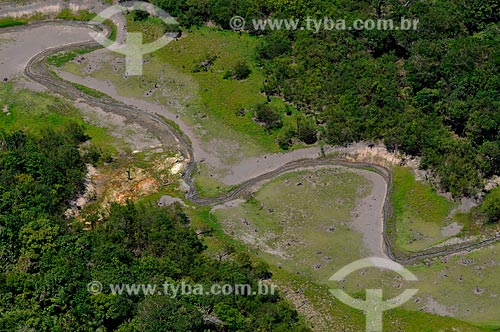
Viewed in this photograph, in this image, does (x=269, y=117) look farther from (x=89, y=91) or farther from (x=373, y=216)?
(x=89, y=91)

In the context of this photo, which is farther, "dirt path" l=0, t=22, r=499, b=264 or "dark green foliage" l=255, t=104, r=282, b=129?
"dark green foliage" l=255, t=104, r=282, b=129

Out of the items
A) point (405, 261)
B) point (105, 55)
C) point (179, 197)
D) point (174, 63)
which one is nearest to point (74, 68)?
point (105, 55)

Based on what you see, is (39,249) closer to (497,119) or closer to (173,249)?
(173,249)

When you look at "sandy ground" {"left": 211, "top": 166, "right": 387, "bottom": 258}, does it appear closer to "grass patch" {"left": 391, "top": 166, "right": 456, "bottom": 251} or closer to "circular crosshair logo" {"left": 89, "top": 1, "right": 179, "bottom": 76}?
"grass patch" {"left": 391, "top": 166, "right": 456, "bottom": 251}

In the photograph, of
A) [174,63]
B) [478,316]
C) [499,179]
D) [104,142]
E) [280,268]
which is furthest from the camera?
[174,63]

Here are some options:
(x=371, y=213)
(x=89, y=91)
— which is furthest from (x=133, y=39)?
(x=371, y=213)

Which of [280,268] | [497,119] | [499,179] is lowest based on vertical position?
[280,268]

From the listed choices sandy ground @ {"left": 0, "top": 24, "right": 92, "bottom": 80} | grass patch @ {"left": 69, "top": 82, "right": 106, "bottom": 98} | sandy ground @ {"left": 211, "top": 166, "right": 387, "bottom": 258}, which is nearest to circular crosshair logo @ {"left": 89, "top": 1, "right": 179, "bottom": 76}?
sandy ground @ {"left": 0, "top": 24, "right": 92, "bottom": 80}

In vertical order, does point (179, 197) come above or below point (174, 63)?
below
